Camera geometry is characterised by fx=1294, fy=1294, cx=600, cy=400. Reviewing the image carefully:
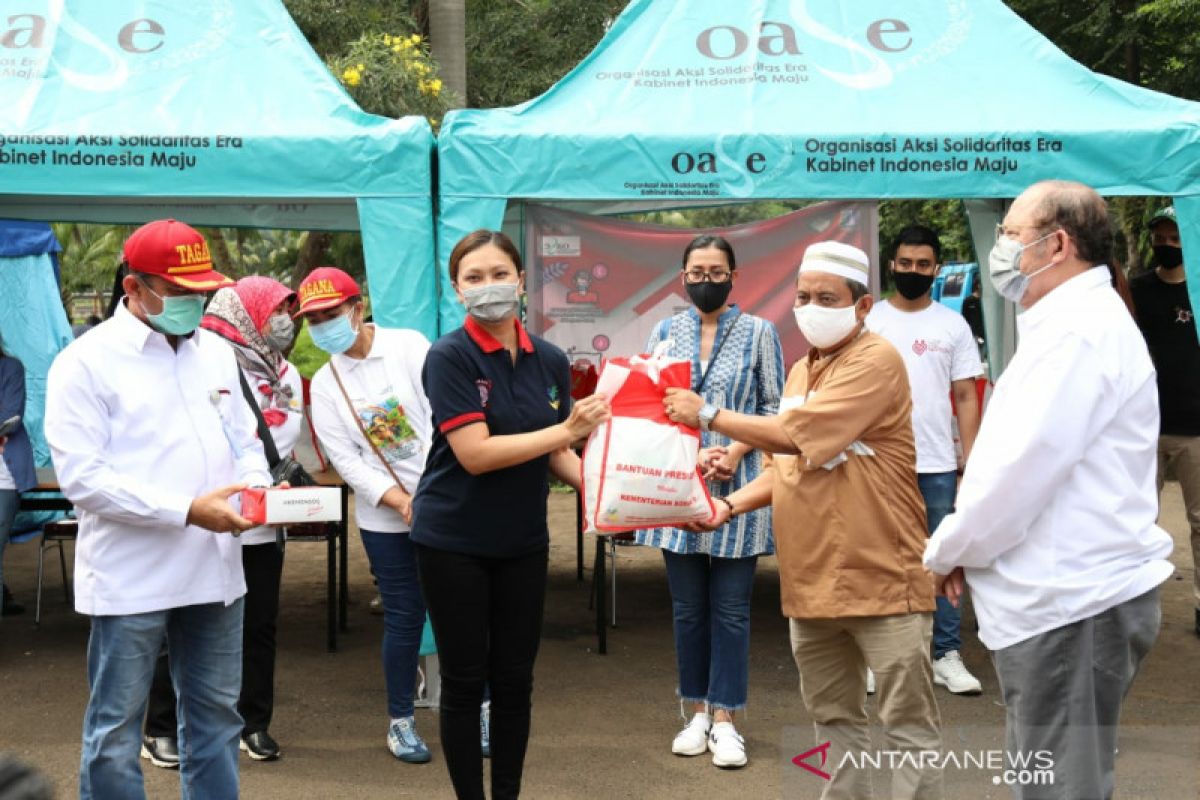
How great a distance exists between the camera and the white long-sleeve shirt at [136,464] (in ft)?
11.2

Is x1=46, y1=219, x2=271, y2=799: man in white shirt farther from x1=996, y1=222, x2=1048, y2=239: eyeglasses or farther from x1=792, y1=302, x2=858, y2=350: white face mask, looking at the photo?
x1=996, y1=222, x2=1048, y2=239: eyeglasses

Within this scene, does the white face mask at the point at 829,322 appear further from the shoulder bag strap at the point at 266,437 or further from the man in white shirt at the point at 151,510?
the shoulder bag strap at the point at 266,437

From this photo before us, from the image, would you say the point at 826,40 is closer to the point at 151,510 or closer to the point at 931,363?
the point at 931,363

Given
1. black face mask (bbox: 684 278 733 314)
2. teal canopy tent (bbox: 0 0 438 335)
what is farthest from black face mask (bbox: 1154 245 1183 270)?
teal canopy tent (bbox: 0 0 438 335)

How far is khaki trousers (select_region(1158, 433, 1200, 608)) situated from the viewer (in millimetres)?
6879

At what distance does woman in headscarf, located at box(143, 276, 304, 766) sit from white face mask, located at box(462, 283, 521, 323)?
142 centimetres

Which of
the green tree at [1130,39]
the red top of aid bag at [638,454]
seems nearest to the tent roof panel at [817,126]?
the red top of aid bag at [638,454]

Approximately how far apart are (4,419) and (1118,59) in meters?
12.1

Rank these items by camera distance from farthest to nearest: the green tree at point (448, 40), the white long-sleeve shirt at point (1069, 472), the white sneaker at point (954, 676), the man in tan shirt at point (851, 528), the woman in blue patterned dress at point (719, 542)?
the green tree at point (448, 40) < the white sneaker at point (954, 676) < the woman in blue patterned dress at point (719, 542) < the man in tan shirt at point (851, 528) < the white long-sleeve shirt at point (1069, 472)

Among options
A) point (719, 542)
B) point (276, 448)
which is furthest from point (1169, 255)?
point (276, 448)

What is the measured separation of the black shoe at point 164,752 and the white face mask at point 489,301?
2394mm

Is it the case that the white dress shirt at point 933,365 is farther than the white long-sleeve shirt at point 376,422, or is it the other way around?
the white dress shirt at point 933,365

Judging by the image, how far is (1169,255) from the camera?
22.2 feet

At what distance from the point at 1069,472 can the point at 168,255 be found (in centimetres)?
239
